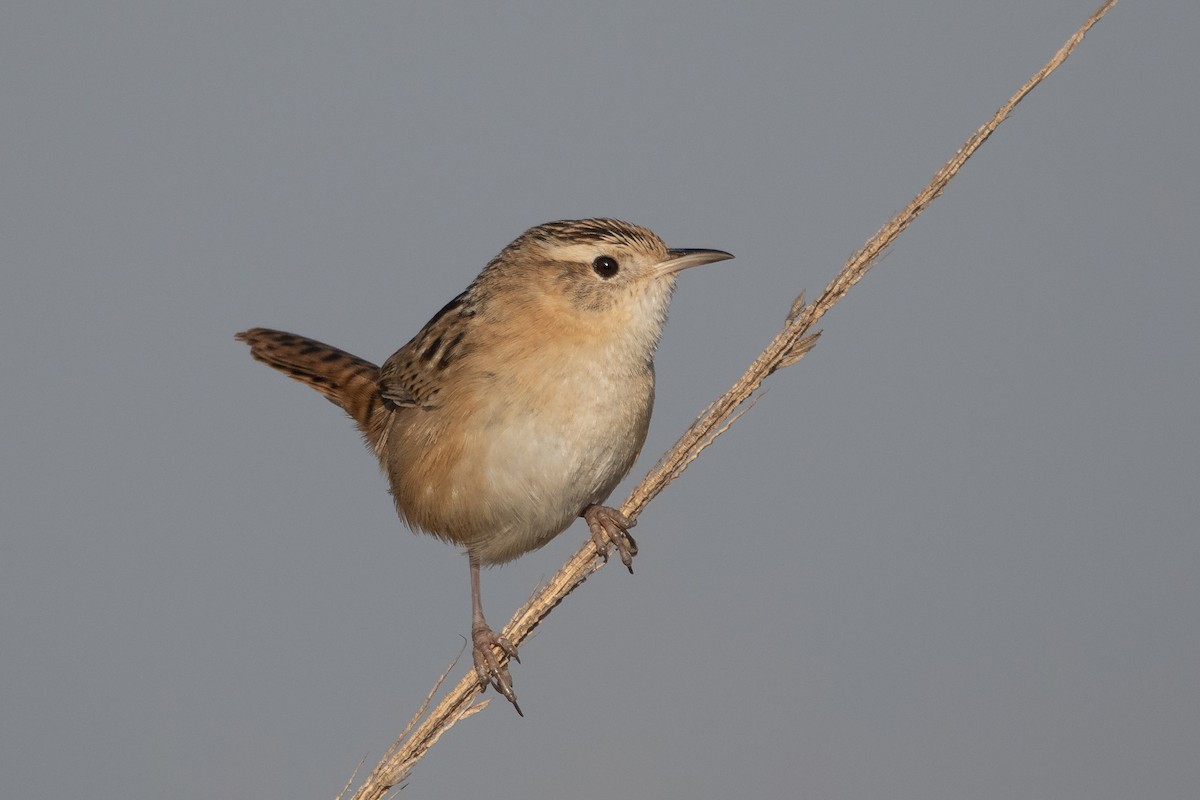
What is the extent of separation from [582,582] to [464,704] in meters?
0.45

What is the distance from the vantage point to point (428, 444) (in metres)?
3.94

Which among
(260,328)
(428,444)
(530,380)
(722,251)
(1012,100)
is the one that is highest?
(1012,100)

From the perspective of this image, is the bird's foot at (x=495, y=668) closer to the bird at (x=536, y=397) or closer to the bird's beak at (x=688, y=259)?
the bird at (x=536, y=397)

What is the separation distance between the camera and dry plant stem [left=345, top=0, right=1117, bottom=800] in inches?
111

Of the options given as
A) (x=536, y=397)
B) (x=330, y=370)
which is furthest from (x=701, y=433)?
(x=330, y=370)

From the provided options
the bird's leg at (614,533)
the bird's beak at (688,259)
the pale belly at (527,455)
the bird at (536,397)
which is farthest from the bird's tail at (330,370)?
the bird's beak at (688,259)

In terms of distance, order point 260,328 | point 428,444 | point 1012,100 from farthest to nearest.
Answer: point 260,328
point 428,444
point 1012,100

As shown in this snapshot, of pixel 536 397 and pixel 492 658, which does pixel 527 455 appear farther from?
pixel 492 658

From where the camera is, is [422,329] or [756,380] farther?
[422,329]

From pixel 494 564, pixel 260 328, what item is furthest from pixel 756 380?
pixel 260 328

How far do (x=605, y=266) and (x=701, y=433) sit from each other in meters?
1.02

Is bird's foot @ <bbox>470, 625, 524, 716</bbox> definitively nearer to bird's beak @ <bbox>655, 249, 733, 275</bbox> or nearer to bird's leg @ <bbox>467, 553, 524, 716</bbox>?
bird's leg @ <bbox>467, 553, 524, 716</bbox>

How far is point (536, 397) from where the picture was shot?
366 centimetres

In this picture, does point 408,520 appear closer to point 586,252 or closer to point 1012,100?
point 586,252
